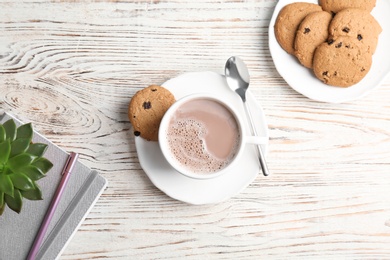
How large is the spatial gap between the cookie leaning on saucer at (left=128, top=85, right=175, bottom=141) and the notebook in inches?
5.7

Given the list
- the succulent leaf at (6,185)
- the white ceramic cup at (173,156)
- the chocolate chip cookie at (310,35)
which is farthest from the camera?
the chocolate chip cookie at (310,35)

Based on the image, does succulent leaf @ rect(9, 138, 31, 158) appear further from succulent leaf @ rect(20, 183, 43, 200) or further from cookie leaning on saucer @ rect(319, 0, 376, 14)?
cookie leaning on saucer @ rect(319, 0, 376, 14)

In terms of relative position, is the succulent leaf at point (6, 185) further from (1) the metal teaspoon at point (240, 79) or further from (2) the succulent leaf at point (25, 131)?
(1) the metal teaspoon at point (240, 79)

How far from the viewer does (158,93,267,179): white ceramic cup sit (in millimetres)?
1040

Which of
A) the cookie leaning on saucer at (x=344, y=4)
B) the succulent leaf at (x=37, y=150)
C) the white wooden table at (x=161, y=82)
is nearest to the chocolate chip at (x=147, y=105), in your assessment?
the white wooden table at (x=161, y=82)

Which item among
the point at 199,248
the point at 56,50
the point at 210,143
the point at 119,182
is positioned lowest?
the point at 199,248

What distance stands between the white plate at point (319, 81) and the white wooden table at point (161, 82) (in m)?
0.05

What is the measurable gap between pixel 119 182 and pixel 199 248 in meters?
0.23

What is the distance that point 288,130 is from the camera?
1.21 metres

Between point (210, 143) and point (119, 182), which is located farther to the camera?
point (119, 182)

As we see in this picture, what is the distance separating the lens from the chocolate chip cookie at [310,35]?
3.75ft

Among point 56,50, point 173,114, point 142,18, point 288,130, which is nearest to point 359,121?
point 288,130

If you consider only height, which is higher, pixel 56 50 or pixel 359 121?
pixel 56 50

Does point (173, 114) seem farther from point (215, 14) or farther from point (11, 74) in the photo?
point (11, 74)
